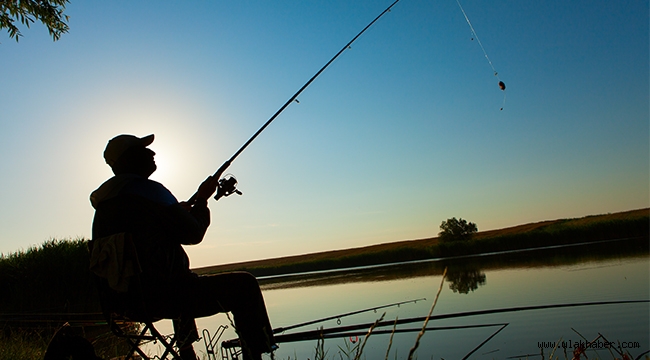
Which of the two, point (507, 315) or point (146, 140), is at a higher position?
point (146, 140)

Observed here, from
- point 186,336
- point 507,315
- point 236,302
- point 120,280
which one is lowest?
point 507,315

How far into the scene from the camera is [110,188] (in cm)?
247

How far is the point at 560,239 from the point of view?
95.8 feet

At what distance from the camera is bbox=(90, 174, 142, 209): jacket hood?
2.45 meters

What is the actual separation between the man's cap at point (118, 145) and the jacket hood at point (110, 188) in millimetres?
160

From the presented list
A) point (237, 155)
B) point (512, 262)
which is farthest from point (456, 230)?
point (237, 155)

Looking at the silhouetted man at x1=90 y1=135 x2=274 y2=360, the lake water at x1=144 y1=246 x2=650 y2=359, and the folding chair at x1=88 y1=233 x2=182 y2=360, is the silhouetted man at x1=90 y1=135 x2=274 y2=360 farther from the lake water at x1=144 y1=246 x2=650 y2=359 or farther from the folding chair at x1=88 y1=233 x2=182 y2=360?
the lake water at x1=144 y1=246 x2=650 y2=359

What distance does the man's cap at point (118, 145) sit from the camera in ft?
8.71

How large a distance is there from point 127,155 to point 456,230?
142ft

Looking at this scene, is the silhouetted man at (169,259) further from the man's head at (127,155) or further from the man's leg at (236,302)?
the man's head at (127,155)

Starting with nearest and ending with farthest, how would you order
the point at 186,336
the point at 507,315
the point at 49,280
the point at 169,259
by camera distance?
the point at 169,259, the point at 186,336, the point at 507,315, the point at 49,280

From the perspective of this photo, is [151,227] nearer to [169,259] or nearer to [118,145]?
[169,259]

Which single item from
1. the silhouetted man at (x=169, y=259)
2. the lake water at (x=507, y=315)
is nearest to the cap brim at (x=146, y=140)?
the silhouetted man at (x=169, y=259)

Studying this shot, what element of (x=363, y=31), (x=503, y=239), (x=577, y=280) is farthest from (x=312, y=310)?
(x=503, y=239)
